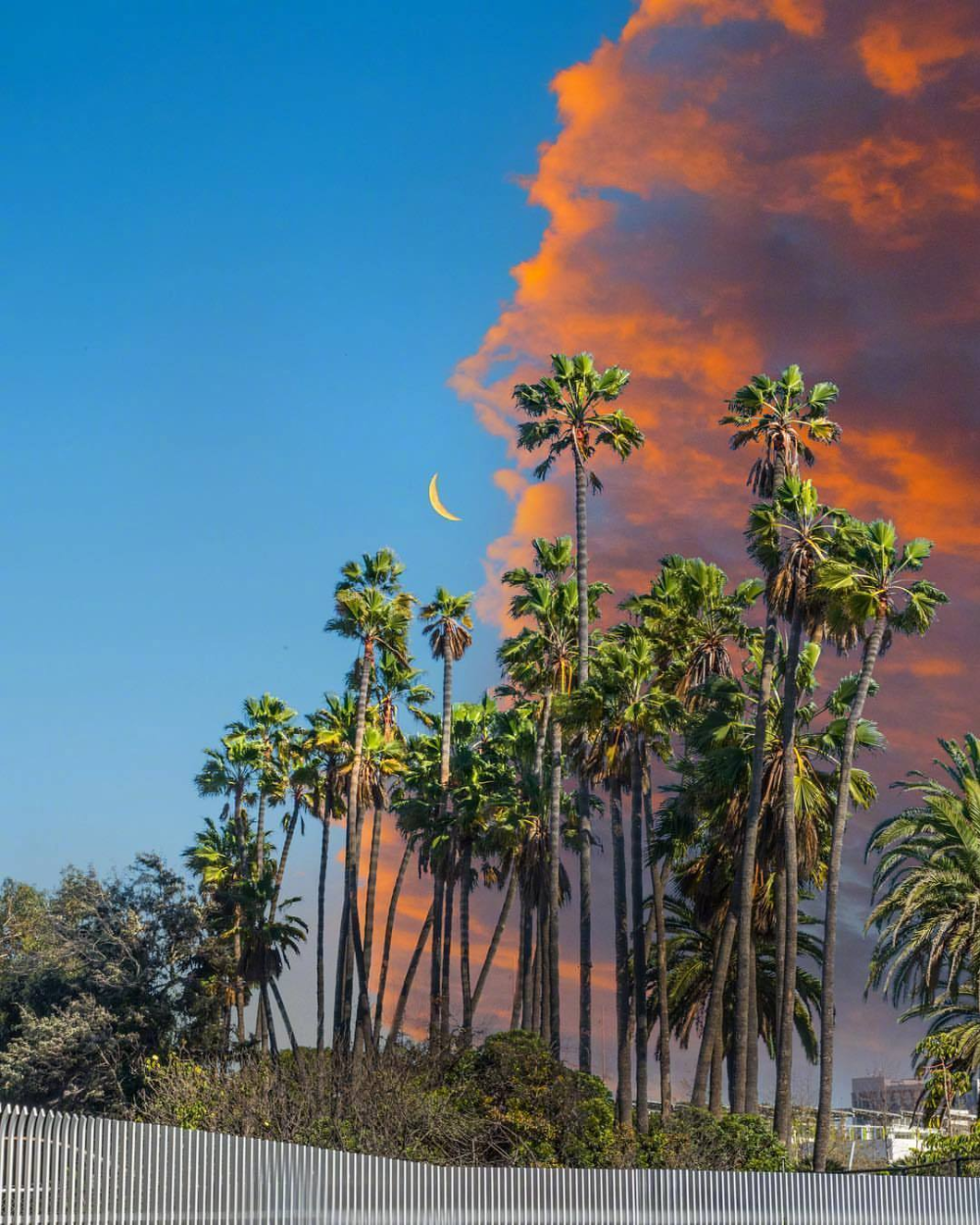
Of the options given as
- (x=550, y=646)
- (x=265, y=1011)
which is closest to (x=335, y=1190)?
(x=550, y=646)

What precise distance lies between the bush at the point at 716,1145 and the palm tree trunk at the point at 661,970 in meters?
6.46

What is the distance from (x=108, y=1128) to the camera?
17.0 m

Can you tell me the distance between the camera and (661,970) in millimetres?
47594

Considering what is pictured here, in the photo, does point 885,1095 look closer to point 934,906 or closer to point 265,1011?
point 265,1011

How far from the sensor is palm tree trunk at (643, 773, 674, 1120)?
4756 cm

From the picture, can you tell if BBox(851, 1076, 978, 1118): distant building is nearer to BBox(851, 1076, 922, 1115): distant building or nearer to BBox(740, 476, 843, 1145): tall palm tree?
→ BBox(851, 1076, 922, 1115): distant building

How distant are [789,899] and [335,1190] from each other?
2513 cm

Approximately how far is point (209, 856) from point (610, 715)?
111ft

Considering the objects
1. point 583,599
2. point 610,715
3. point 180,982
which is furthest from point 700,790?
point 180,982

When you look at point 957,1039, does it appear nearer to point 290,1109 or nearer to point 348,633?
point 290,1109

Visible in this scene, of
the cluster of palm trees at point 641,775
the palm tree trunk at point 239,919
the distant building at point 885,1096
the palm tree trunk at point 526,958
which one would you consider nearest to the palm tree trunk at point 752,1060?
the cluster of palm trees at point 641,775

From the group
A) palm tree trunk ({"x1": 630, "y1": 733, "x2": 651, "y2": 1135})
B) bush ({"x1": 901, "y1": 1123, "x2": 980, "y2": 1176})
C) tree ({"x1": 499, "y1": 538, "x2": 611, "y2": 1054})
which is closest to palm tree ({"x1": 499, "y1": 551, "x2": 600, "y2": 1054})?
tree ({"x1": 499, "y1": 538, "x2": 611, "y2": 1054})

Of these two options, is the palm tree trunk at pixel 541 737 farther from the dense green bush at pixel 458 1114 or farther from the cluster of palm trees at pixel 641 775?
the dense green bush at pixel 458 1114

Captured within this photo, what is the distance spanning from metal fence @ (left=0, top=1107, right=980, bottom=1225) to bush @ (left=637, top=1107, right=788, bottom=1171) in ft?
38.8
